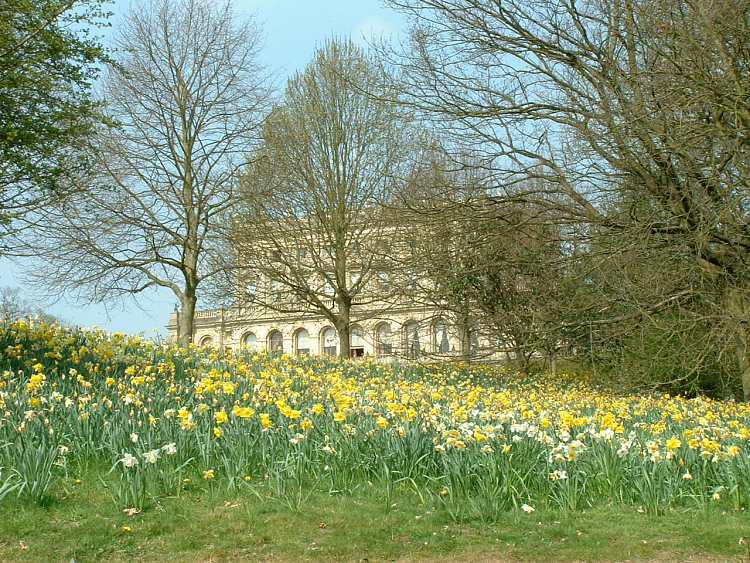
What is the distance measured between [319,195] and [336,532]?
1452 cm

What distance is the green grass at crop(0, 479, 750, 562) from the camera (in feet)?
Answer: 12.6

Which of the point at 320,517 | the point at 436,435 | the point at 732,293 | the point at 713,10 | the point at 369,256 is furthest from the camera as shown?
the point at 369,256

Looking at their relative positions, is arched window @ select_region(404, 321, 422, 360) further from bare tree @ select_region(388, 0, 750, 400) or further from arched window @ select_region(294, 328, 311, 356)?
arched window @ select_region(294, 328, 311, 356)

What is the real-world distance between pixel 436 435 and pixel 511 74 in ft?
23.2

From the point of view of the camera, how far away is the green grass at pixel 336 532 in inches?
152

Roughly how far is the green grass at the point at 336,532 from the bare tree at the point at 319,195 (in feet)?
43.4

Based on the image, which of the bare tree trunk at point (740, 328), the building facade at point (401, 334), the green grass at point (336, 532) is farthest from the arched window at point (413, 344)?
the green grass at point (336, 532)

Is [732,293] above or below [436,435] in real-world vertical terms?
above

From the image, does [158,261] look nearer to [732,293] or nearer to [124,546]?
[732,293]

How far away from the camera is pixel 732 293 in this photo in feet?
33.2

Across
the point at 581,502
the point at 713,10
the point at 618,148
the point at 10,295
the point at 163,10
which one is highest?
the point at 163,10

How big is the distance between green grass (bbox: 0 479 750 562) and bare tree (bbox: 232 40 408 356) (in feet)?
43.4

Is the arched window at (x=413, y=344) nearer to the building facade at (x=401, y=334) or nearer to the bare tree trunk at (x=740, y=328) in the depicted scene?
the building facade at (x=401, y=334)

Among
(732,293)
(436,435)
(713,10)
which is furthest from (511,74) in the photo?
(436,435)
